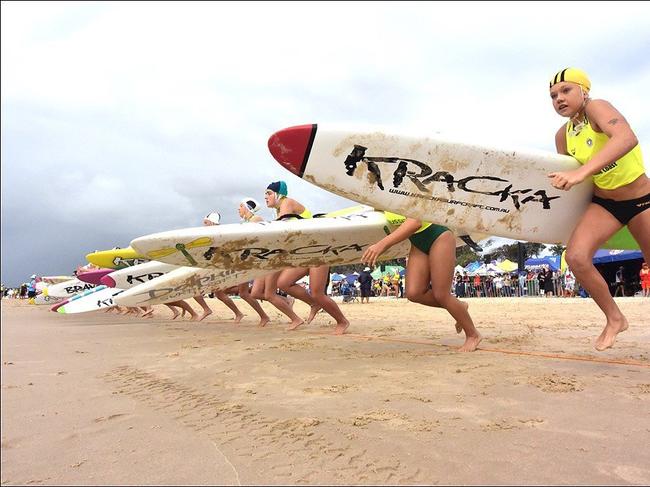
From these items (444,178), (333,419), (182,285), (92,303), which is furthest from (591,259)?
(92,303)

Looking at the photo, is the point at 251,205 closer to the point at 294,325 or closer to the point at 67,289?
the point at 294,325

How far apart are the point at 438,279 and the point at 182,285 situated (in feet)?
16.2

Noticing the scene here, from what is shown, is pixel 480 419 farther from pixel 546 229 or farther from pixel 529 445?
pixel 546 229

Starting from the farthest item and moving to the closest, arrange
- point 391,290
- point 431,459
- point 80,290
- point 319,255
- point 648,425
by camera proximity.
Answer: point 391,290 < point 80,290 < point 319,255 < point 648,425 < point 431,459

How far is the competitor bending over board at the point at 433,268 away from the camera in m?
3.45

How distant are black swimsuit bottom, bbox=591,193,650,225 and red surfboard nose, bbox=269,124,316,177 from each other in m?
1.91

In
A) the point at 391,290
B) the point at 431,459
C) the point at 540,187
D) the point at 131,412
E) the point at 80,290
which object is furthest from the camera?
the point at 391,290

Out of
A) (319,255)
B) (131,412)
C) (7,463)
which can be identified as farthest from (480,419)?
(319,255)

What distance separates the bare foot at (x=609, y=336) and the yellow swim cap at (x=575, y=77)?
1457 mm

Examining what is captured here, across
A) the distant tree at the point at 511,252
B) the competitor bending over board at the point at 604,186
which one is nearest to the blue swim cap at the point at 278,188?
the competitor bending over board at the point at 604,186

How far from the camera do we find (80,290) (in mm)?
15500

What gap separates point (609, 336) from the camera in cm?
265

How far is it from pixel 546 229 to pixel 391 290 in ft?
71.0

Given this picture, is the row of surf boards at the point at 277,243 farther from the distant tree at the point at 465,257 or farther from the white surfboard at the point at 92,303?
the distant tree at the point at 465,257
